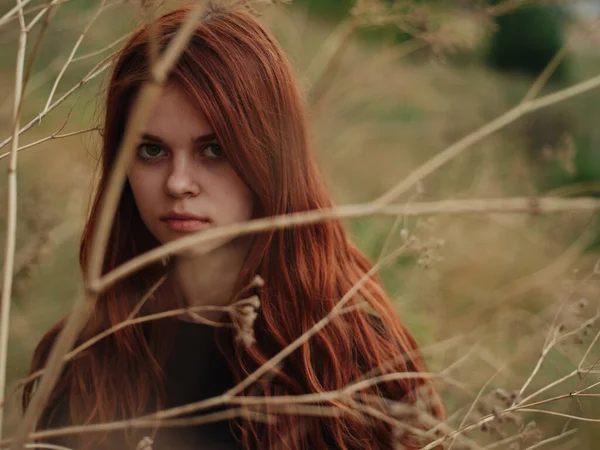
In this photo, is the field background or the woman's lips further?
the field background

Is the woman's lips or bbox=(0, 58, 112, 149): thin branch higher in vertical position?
bbox=(0, 58, 112, 149): thin branch

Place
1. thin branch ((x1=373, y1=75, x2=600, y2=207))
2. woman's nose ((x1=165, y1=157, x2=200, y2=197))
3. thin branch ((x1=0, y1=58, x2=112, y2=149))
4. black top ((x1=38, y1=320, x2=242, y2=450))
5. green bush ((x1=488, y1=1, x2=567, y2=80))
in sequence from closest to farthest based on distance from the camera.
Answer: thin branch ((x1=373, y1=75, x2=600, y2=207)) < thin branch ((x1=0, y1=58, x2=112, y2=149)) < woman's nose ((x1=165, y1=157, x2=200, y2=197)) < black top ((x1=38, y1=320, x2=242, y2=450)) < green bush ((x1=488, y1=1, x2=567, y2=80))

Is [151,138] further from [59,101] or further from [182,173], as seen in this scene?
[59,101]

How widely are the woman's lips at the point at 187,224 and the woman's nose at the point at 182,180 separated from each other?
0.12 ft

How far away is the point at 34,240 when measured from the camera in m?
1.19

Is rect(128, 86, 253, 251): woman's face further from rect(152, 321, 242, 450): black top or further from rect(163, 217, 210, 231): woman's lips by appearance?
rect(152, 321, 242, 450): black top

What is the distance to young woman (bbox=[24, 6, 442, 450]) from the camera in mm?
918

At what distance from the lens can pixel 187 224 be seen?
2.97 feet

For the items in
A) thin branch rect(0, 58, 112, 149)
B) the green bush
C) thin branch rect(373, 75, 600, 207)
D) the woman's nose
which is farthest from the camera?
the green bush

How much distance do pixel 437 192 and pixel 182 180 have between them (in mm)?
1843

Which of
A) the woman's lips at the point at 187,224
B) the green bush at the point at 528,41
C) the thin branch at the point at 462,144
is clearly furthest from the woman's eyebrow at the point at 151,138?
the green bush at the point at 528,41

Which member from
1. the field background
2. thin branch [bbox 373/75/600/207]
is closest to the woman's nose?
the field background

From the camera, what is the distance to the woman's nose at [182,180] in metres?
0.88

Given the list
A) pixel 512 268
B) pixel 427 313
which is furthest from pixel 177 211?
pixel 512 268
